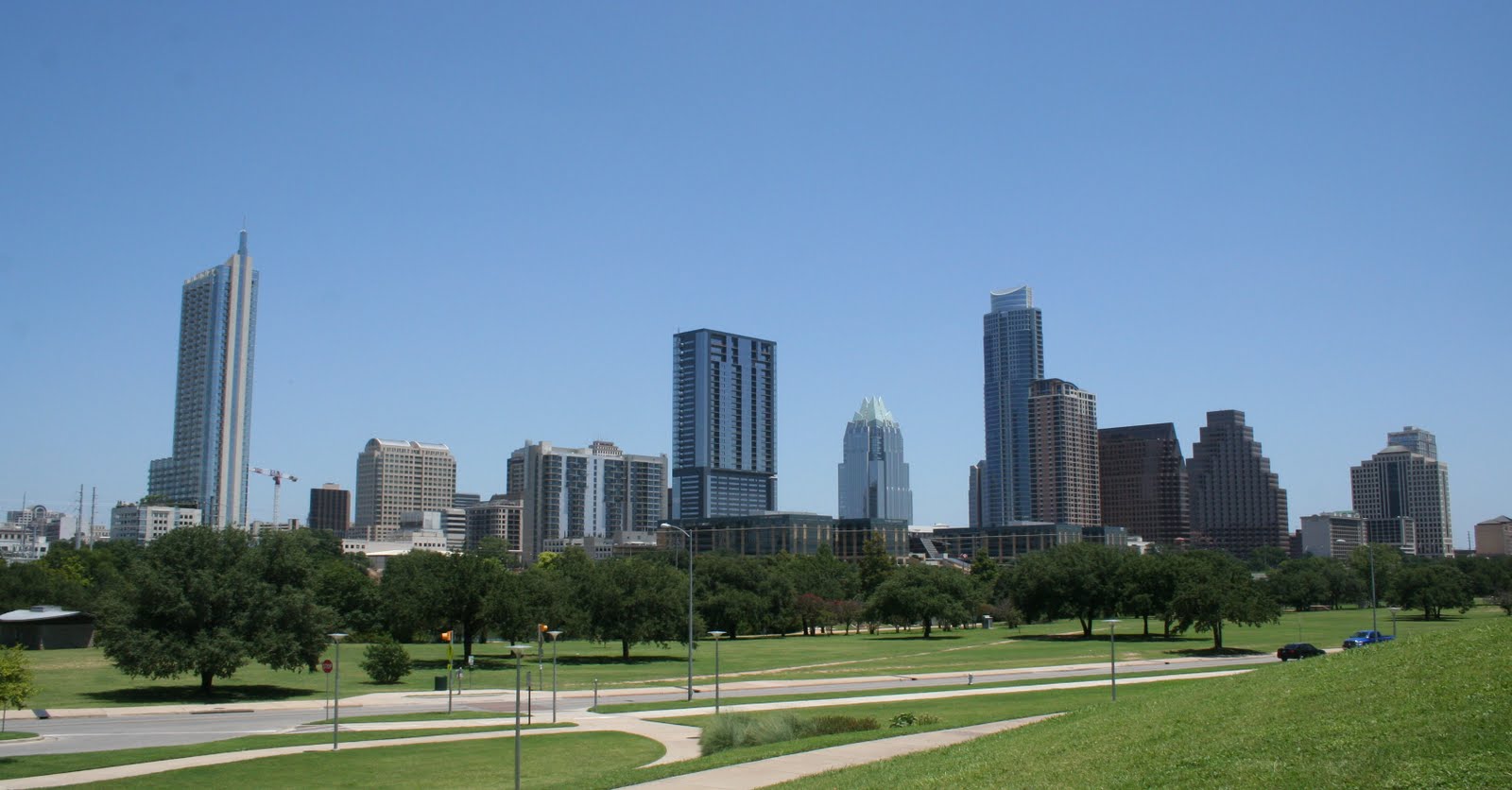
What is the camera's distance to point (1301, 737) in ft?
57.3

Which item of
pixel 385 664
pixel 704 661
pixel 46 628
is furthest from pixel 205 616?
pixel 46 628

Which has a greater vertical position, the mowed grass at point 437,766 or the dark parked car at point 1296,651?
the dark parked car at point 1296,651

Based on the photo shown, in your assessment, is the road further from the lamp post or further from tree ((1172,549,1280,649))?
tree ((1172,549,1280,649))

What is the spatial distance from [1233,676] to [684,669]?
5063 centimetres

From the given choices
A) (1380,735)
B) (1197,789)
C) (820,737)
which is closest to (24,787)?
(820,737)

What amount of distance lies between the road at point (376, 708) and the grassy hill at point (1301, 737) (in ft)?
89.4

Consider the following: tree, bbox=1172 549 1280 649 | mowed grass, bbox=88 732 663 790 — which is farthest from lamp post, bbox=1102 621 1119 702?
mowed grass, bbox=88 732 663 790

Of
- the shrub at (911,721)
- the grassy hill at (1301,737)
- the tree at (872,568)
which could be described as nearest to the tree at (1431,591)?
the tree at (872,568)

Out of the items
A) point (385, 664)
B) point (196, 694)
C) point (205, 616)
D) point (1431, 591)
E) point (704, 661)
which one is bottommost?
point (704, 661)

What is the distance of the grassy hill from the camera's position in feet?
51.3

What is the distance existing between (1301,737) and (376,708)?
1625 inches

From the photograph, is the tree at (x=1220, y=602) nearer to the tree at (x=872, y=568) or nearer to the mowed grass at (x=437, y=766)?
the mowed grass at (x=437, y=766)

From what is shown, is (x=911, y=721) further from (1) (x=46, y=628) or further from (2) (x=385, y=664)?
(1) (x=46, y=628)

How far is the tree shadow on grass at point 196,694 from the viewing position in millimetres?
54312
